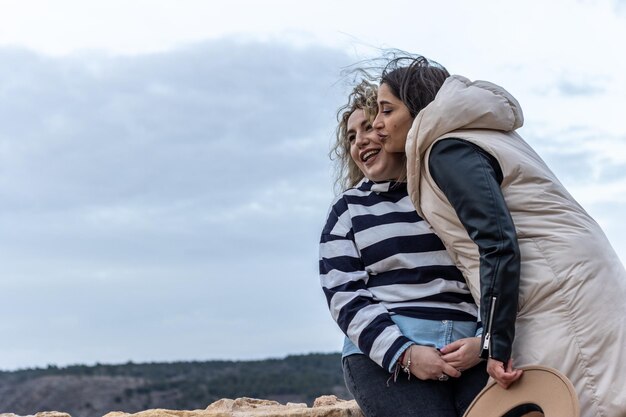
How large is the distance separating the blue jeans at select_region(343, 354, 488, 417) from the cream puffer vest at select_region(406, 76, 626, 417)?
35cm

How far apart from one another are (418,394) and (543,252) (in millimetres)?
737

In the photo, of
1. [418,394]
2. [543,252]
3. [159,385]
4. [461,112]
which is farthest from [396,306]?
[159,385]

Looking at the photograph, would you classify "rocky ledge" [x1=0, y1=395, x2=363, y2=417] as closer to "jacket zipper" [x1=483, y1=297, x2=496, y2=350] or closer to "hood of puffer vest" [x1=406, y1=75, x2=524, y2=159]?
"jacket zipper" [x1=483, y1=297, x2=496, y2=350]

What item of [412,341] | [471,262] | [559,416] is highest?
[471,262]

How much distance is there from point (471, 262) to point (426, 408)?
571 mm

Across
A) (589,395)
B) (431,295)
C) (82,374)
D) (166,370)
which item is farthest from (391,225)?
(166,370)

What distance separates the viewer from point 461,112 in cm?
331

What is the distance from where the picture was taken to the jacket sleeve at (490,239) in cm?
312

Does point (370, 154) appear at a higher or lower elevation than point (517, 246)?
Result: higher

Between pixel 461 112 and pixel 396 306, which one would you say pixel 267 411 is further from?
pixel 461 112

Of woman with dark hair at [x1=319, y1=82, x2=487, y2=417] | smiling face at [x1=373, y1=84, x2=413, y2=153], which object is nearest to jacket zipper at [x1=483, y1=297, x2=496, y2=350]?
woman with dark hair at [x1=319, y1=82, x2=487, y2=417]

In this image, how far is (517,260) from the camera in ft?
10.3

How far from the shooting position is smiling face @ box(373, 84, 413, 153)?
12.1 ft

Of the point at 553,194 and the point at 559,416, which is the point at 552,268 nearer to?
the point at 553,194
